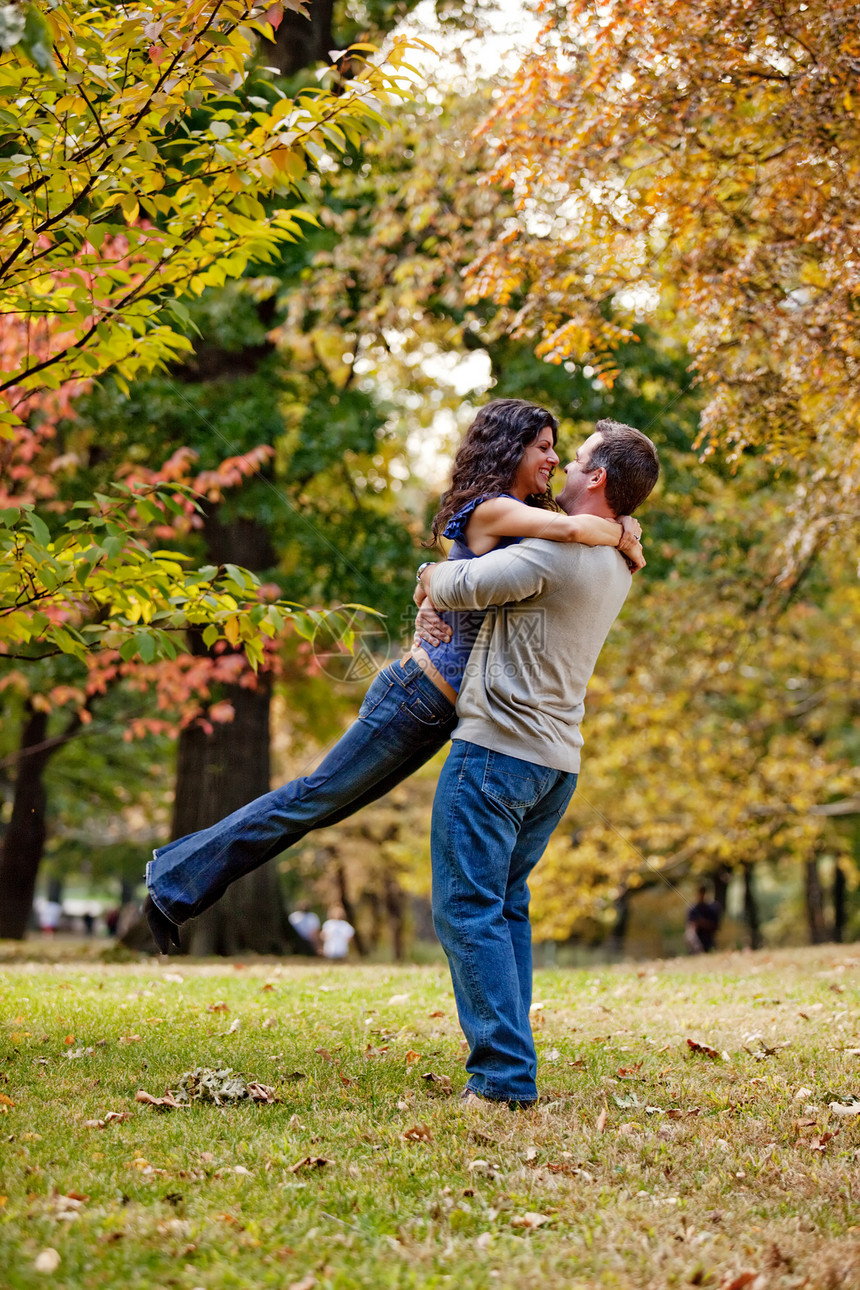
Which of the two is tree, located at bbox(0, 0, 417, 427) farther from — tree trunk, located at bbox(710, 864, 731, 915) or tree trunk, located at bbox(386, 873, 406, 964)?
tree trunk, located at bbox(386, 873, 406, 964)

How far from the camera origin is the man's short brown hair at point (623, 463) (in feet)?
12.6

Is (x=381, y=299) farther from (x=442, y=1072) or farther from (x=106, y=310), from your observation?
(x=442, y=1072)

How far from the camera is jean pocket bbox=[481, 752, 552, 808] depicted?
3.67m

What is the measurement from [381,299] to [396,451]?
412 centimetres

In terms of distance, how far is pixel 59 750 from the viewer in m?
18.9

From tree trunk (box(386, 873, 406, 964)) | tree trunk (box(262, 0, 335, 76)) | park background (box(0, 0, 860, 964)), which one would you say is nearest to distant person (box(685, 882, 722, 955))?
park background (box(0, 0, 860, 964))

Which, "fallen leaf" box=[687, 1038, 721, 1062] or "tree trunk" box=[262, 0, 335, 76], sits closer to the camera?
"fallen leaf" box=[687, 1038, 721, 1062]

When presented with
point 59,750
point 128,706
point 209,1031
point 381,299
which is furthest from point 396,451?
point 209,1031

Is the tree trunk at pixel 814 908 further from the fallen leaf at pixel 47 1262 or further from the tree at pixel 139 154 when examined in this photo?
the fallen leaf at pixel 47 1262

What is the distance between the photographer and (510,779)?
12.1ft

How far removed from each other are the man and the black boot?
0.99 meters

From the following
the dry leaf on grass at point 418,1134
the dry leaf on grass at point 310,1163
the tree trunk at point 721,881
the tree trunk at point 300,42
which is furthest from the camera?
the tree trunk at point 721,881

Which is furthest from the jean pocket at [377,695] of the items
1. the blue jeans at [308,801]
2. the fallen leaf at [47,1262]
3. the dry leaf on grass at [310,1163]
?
the fallen leaf at [47,1262]

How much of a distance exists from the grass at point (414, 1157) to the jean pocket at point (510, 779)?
40.5 inches
